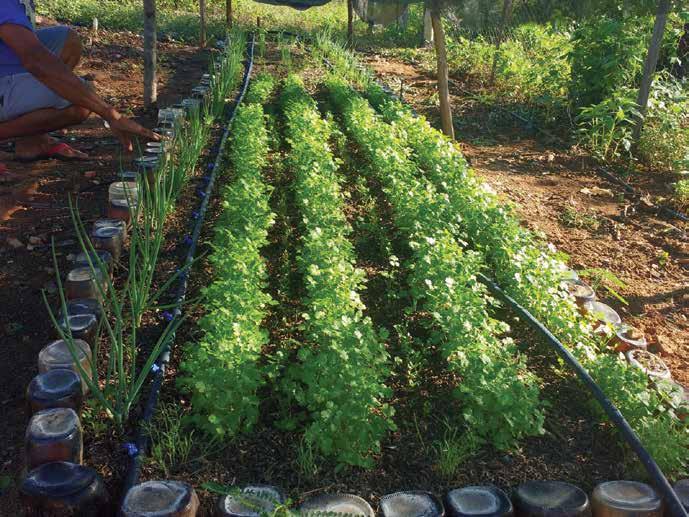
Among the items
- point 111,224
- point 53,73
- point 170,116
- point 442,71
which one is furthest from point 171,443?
point 442,71

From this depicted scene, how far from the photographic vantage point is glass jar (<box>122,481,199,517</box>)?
1908 millimetres

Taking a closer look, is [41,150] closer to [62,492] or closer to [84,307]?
[84,307]

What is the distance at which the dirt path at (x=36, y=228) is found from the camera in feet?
8.84

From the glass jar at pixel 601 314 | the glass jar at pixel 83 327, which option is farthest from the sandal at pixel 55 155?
the glass jar at pixel 601 314

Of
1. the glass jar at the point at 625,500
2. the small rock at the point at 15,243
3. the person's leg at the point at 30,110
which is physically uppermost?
the person's leg at the point at 30,110

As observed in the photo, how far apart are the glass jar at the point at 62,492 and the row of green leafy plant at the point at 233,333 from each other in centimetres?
43

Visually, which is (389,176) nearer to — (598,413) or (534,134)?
(598,413)

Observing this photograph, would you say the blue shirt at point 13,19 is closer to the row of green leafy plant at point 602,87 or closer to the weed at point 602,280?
the weed at point 602,280

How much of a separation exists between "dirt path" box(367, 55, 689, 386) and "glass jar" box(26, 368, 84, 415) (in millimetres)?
2575

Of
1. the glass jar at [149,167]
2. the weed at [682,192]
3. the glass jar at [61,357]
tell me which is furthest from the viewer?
the weed at [682,192]

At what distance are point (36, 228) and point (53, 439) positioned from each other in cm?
218

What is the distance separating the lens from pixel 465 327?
272 centimetres

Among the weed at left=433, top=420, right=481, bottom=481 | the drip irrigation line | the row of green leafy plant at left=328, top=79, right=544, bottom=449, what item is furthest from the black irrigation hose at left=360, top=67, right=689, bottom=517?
the drip irrigation line

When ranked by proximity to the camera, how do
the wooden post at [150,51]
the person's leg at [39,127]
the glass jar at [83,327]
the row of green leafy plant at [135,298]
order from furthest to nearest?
the wooden post at [150,51] → the person's leg at [39,127] → the glass jar at [83,327] → the row of green leafy plant at [135,298]
